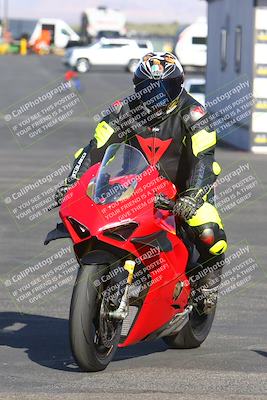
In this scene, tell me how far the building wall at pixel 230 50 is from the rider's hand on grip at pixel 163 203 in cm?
1917

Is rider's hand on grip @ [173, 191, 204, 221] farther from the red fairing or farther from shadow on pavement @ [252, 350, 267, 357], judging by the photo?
shadow on pavement @ [252, 350, 267, 357]

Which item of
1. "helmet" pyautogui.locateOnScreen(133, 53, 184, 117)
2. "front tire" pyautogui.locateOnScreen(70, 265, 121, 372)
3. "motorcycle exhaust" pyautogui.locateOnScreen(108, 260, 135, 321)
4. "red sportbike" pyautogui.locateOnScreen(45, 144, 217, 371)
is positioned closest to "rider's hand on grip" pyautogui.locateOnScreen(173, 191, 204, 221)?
"red sportbike" pyautogui.locateOnScreen(45, 144, 217, 371)

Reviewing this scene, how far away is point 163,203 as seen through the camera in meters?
6.87

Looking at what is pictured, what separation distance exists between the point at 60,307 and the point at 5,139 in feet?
62.5

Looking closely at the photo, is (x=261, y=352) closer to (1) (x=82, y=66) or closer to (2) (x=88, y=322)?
(2) (x=88, y=322)

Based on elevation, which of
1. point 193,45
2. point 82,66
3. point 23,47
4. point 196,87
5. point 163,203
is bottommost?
point 23,47

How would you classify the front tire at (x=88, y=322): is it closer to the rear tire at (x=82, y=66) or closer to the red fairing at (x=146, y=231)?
the red fairing at (x=146, y=231)

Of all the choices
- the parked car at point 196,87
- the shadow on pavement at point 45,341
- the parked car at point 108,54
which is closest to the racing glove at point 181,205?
the shadow on pavement at point 45,341

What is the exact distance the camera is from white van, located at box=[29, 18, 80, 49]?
83812 mm

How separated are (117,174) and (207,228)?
868 millimetres

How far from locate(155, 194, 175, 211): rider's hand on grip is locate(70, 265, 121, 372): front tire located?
0.52 m

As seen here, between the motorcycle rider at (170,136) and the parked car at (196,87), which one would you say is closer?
the motorcycle rider at (170,136)

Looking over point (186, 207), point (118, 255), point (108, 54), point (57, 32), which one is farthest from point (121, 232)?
point (57, 32)

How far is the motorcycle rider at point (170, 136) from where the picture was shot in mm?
7391
